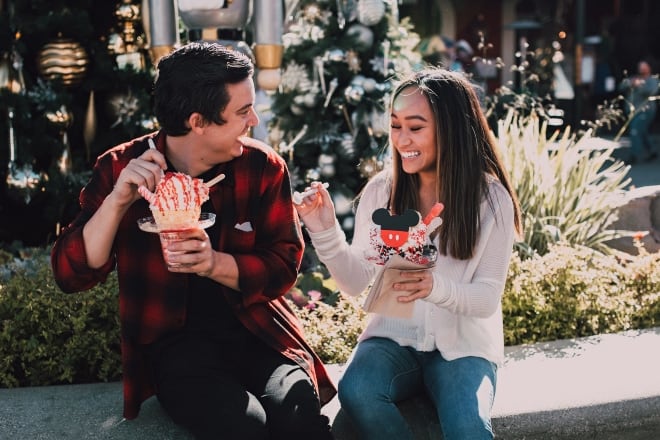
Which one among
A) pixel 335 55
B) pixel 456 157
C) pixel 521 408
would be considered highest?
pixel 335 55

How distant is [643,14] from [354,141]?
1603cm

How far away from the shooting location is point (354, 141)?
5445 millimetres

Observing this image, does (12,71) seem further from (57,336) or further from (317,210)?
(317,210)

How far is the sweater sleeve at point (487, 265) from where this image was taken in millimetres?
2557

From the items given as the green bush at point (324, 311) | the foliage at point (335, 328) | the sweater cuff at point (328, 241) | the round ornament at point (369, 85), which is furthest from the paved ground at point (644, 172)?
the sweater cuff at point (328, 241)

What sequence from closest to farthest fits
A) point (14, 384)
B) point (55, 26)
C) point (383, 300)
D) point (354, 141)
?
point (383, 300) < point (14, 384) < point (55, 26) < point (354, 141)

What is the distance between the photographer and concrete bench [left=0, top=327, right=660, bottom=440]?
106 inches

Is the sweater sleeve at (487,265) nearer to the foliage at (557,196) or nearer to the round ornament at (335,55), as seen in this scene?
the foliage at (557,196)

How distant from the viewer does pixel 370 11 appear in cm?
533

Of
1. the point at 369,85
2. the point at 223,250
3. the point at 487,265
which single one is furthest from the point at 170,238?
the point at 369,85

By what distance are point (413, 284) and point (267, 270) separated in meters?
0.43

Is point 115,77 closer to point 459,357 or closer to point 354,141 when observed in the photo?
point 354,141

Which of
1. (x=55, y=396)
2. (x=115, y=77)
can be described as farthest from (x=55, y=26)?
(x=55, y=396)

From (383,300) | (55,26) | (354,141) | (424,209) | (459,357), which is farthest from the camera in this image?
(354,141)
